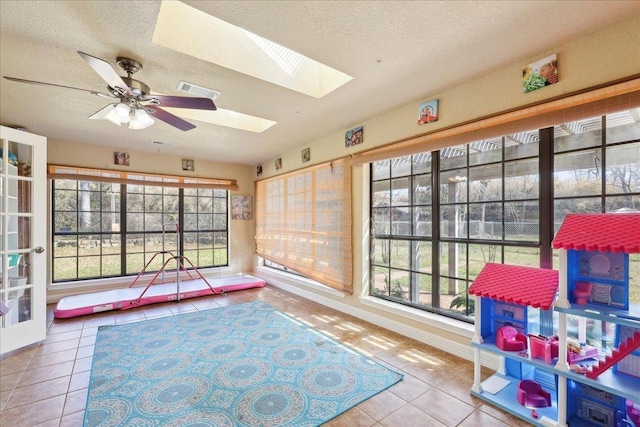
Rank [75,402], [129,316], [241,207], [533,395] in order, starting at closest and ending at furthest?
[533,395] < [75,402] < [129,316] < [241,207]

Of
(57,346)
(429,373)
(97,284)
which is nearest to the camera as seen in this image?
(429,373)

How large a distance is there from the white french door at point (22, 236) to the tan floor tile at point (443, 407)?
392 centimetres

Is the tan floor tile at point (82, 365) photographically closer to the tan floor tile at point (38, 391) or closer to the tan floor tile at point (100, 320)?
the tan floor tile at point (38, 391)

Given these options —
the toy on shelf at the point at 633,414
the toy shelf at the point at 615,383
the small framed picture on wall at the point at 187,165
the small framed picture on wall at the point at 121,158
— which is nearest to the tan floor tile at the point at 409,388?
the toy shelf at the point at 615,383

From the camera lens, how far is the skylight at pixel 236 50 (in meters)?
2.05

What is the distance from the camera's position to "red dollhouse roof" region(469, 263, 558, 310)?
6.17 feet

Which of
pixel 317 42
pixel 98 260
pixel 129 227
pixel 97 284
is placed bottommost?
pixel 97 284

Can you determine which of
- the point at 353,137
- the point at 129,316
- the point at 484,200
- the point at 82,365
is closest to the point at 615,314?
the point at 484,200

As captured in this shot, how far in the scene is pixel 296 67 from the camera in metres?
2.75

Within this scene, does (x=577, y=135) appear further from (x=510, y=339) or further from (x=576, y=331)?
(x=510, y=339)

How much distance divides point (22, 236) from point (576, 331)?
5353 millimetres

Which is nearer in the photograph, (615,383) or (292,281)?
(615,383)

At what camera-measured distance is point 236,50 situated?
2.37m

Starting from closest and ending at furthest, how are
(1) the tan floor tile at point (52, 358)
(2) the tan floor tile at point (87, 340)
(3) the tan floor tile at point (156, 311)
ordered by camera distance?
(1) the tan floor tile at point (52, 358), (2) the tan floor tile at point (87, 340), (3) the tan floor tile at point (156, 311)
